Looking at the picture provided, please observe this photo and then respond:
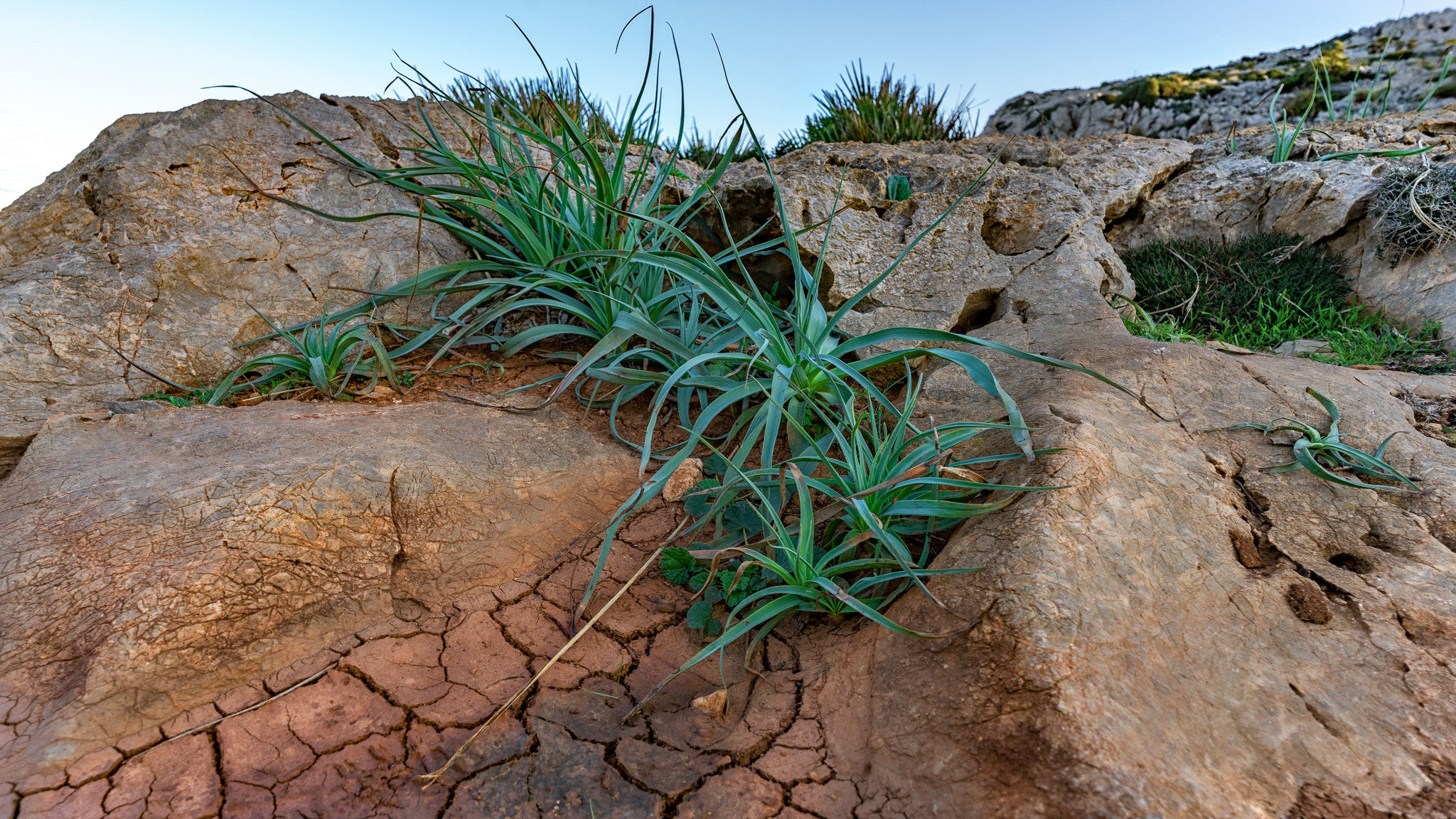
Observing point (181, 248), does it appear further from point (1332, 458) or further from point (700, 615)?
point (1332, 458)

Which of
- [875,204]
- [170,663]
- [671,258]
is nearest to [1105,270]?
[875,204]

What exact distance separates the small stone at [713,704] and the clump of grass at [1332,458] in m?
1.45

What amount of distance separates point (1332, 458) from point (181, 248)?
146 inches

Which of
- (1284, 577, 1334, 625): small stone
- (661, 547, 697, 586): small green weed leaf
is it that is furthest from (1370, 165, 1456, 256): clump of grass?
(661, 547, 697, 586): small green weed leaf

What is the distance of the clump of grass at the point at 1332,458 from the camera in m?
1.74

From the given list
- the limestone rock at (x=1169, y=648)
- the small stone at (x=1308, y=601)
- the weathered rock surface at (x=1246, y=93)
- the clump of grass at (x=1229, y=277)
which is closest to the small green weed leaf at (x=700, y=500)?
the limestone rock at (x=1169, y=648)

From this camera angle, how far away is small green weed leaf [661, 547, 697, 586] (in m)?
1.82

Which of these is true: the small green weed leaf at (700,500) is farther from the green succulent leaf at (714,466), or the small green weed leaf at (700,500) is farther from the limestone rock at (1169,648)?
the limestone rock at (1169,648)

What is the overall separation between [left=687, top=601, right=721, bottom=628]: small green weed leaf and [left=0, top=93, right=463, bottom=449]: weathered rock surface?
194 cm

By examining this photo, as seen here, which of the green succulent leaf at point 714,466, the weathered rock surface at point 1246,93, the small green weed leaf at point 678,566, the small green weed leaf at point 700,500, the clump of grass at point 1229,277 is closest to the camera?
the small green weed leaf at point 678,566

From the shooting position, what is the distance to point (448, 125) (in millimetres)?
3348

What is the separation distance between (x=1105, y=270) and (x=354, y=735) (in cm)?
319

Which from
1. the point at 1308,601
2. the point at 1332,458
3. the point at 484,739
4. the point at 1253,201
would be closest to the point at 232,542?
the point at 484,739

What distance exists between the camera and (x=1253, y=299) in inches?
146
